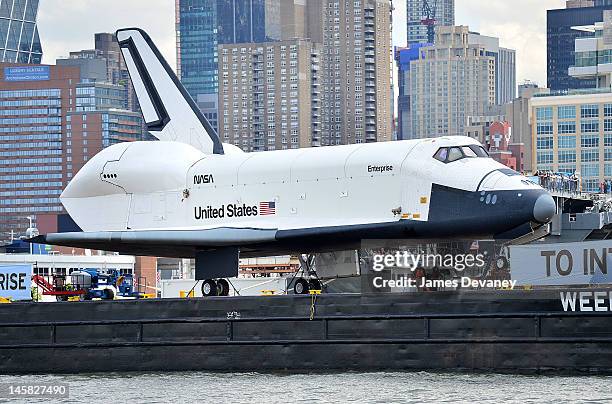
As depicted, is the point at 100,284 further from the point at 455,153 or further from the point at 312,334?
the point at 312,334

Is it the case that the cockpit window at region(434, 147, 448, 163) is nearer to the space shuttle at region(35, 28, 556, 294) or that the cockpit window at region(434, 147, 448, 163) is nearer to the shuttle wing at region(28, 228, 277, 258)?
the space shuttle at region(35, 28, 556, 294)

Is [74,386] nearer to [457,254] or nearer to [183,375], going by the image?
[183,375]

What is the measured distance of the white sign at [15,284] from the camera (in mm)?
31766

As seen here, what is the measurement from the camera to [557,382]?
25453mm

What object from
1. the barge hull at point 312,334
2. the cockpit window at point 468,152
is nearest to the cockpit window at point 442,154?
Answer: the cockpit window at point 468,152

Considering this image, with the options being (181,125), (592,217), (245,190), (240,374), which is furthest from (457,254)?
(592,217)

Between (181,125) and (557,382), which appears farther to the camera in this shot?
(181,125)

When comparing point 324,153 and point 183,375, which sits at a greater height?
point 324,153

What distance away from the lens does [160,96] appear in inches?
1604

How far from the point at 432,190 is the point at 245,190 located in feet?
16.2

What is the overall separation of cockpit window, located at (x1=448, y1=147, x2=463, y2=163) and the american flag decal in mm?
4412

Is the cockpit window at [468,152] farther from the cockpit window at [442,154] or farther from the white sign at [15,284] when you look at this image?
the white sign at [15,284]

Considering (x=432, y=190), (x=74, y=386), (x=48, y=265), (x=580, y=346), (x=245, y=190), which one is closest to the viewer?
(x=580, y=346)

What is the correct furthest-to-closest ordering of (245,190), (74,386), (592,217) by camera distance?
1. (592,217)
2. (245,190)
3. (74,386)
